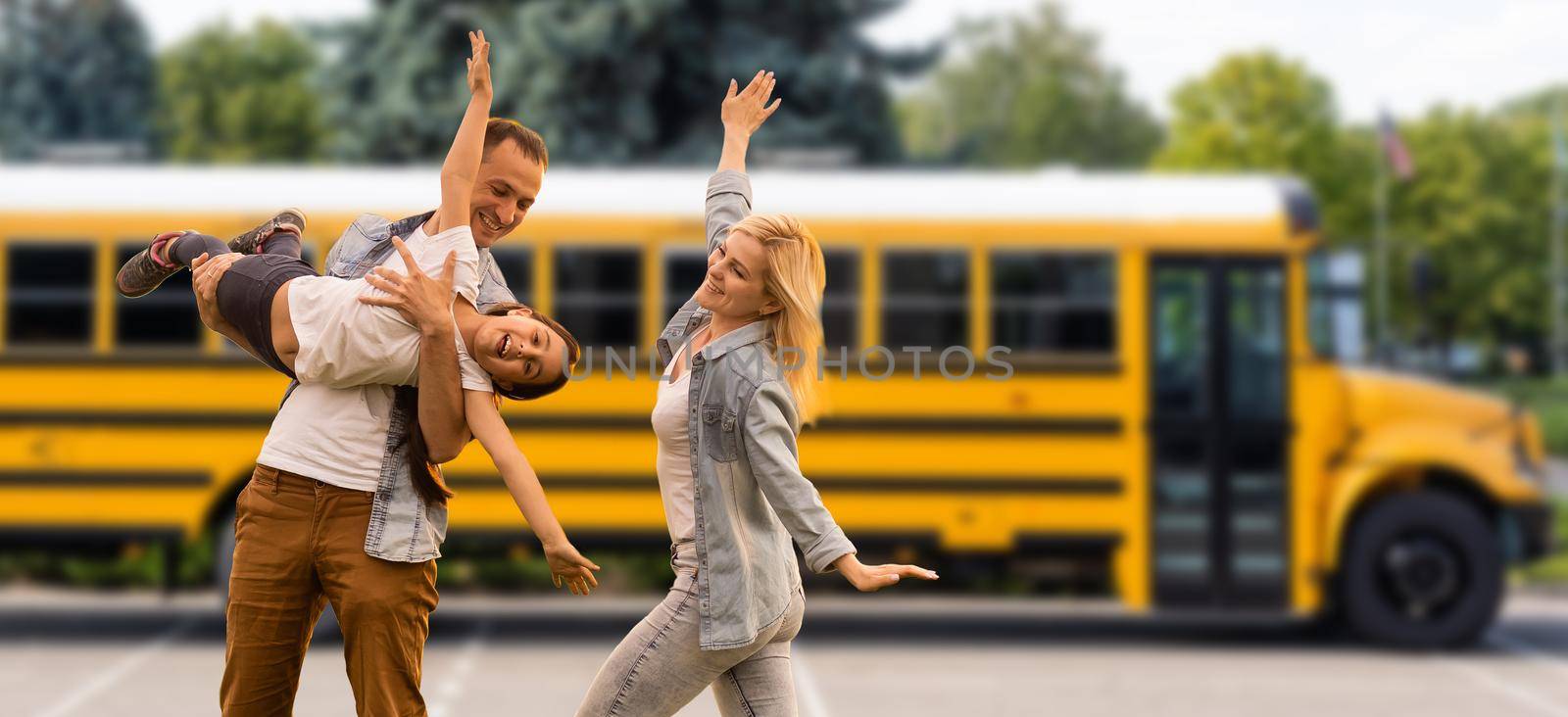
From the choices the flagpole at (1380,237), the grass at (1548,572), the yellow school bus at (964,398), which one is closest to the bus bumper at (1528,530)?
the yellow school bus at (964,398)

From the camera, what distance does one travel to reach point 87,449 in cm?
1023

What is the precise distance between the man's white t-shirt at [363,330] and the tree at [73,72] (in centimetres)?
Result: 3568

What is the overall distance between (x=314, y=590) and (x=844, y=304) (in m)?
7.08

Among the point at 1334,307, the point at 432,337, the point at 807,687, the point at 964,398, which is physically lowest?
the point at 807,687

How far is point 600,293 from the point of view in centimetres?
1041

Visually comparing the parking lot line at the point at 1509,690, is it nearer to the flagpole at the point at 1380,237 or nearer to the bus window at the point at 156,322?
the bus window at the point at 156,322

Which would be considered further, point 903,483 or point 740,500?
point 903,483

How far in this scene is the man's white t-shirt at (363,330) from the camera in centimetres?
331

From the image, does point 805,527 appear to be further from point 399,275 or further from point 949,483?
point 949,483

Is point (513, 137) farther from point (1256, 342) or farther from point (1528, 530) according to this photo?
point (1528, 530)

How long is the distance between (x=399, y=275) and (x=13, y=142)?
118 feet

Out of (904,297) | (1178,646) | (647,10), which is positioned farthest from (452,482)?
(647,10)

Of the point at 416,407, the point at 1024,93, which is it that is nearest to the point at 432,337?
the point at 416,407

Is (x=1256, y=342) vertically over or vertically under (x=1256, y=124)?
under
